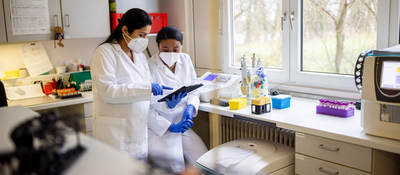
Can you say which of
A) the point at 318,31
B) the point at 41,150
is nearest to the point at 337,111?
the point at 318,31

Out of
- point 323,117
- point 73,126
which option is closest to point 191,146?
point 323,117

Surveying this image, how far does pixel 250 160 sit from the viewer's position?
2.22 m

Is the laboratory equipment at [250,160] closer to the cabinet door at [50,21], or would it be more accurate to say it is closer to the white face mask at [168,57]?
the white face mask at [168,57]

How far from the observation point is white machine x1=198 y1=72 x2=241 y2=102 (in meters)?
2.81

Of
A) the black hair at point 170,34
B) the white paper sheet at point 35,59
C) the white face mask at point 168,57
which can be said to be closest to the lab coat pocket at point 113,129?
the white face mask at point 168,57

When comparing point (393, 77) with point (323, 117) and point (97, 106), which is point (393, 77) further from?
point (97, 106)

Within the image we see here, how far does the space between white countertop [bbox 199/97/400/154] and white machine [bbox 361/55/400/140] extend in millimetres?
56

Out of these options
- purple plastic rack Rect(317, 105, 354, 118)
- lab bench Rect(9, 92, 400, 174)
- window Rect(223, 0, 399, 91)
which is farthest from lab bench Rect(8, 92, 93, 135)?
purple plastic rack Rect(317, 105, 354, 118)

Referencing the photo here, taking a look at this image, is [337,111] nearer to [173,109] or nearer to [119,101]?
[173,109]

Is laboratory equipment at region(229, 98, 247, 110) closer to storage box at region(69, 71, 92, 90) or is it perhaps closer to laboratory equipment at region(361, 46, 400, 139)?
laboratory equipment at region(361, 46, 400, 139)

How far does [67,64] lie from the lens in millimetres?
3412

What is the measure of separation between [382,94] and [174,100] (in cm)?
118

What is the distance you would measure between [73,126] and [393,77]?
156cm

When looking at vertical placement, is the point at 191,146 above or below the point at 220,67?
below
